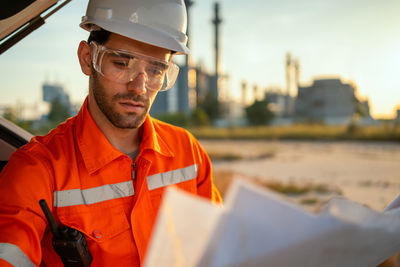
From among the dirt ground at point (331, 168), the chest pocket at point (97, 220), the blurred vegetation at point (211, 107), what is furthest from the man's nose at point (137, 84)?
the blurred vegetation at point (211, 107)

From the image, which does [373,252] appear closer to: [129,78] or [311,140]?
[129,78]

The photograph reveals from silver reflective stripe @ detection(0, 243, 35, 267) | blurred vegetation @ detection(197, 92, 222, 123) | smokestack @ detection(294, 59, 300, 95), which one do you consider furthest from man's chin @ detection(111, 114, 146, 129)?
smokestack @ detection(294, 59, 300, 95)

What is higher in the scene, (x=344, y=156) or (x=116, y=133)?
(x=116, y=133)

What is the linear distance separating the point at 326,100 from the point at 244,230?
133 ft

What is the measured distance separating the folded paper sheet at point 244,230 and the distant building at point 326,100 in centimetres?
3900

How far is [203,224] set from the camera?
53 cm

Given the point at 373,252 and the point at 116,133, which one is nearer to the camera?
the point at 373,252

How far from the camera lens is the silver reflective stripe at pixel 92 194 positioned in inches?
53.7

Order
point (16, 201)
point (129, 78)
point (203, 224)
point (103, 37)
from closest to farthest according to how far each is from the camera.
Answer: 1. point (203, 224)
2. point (16, 201)
3. point (129, 78)
4. point (103, 37)

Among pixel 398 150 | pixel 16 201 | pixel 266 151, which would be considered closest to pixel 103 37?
pixel 16 201

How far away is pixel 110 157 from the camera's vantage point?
4.96 ft

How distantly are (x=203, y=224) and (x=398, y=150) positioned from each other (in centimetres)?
1591

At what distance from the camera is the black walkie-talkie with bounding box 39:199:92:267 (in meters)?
1.28

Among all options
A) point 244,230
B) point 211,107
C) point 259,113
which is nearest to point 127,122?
point 244,230
